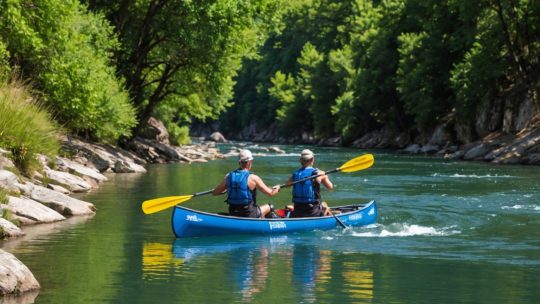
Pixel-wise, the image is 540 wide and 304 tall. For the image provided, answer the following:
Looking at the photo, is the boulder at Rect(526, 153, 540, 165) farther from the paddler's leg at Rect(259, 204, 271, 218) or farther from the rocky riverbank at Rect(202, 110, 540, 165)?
the paddler's leg at Rect(259, 204, 271, 218)

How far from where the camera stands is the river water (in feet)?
34.5

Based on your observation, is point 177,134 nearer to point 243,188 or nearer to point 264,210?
point 264,210

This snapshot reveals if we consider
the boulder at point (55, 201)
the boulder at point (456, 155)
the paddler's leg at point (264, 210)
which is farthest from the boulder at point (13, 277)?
the boulder at point (456, 155)

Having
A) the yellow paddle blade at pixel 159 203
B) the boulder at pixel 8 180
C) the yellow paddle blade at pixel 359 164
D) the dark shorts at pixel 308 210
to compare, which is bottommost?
the dark shorts at pixel 308 210

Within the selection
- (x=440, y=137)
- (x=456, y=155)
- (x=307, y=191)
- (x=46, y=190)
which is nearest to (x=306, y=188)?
(x=307, y=191)

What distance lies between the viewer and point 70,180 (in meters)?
22.6

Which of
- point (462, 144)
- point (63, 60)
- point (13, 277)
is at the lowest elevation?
point (13, 277)

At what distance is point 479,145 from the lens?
4506 cm

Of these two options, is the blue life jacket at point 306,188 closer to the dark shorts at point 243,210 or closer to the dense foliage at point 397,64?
the dark shorts at point 243,210

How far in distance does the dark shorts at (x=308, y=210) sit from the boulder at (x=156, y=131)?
1210 inches

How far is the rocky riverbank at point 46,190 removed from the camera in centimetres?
1008

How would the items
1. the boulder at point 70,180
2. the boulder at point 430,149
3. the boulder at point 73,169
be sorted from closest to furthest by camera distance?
the boulder at point 70,180 < the boulder at point 73,169 < the boulder at point 430,149

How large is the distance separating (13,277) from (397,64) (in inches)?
2203

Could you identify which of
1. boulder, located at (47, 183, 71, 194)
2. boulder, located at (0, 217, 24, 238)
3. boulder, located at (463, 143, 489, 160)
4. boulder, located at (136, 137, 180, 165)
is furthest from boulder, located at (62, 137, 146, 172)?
boulder, located at (463, 143, 489, 160)
